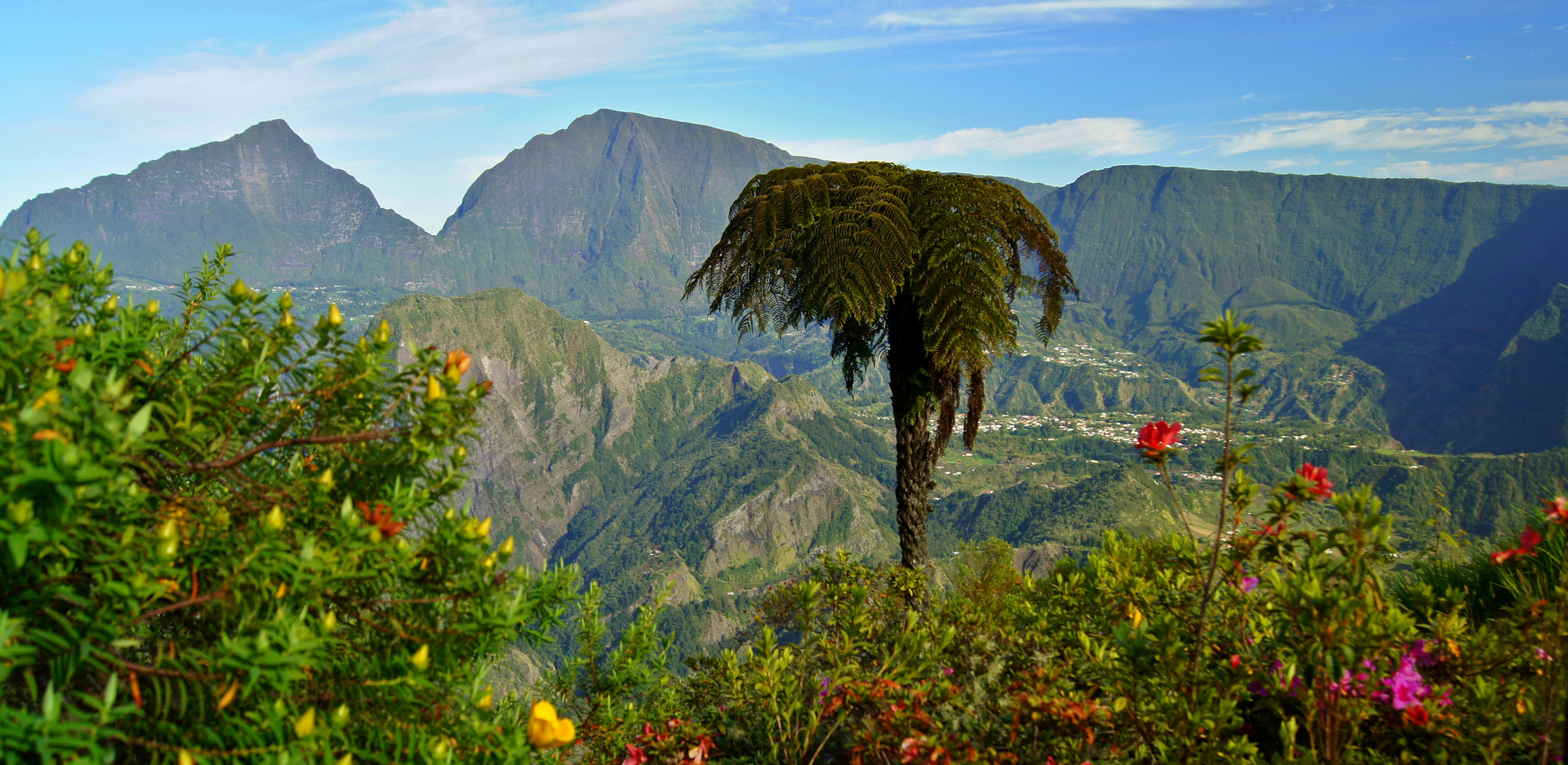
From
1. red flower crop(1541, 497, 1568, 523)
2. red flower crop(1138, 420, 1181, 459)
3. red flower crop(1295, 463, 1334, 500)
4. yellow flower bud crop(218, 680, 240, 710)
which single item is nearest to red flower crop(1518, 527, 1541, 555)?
red flower crop(1541, 497, 1568, 523)

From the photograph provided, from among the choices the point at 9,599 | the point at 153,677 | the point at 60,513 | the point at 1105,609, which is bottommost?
the point at 1105,609

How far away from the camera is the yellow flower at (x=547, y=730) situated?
5.39ft

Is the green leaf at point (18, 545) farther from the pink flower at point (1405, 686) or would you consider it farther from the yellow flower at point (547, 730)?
the pink flower at point (1405, 686)

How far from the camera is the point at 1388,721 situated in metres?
2.45

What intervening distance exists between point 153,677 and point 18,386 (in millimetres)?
662

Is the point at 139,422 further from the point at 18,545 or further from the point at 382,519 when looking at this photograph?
the point at 382,519

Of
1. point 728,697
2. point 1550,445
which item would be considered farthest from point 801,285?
point 1550,445

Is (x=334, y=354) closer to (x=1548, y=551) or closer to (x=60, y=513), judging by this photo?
(x=60, y=513)

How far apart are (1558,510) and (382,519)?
3821mm

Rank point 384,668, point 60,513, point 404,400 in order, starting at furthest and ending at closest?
point 404,400 < point 384,668 < point 60,513

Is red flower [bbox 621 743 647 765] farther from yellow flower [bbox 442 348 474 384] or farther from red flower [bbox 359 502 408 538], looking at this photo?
yellow flower [bbox 442 348 474 384]

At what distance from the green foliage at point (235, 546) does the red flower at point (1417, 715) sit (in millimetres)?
2734

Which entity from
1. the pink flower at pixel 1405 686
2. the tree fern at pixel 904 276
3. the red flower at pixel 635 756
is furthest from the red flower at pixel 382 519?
the tree fern at pixel 904 276

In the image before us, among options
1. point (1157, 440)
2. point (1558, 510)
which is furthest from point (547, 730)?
point (1558, 510)
